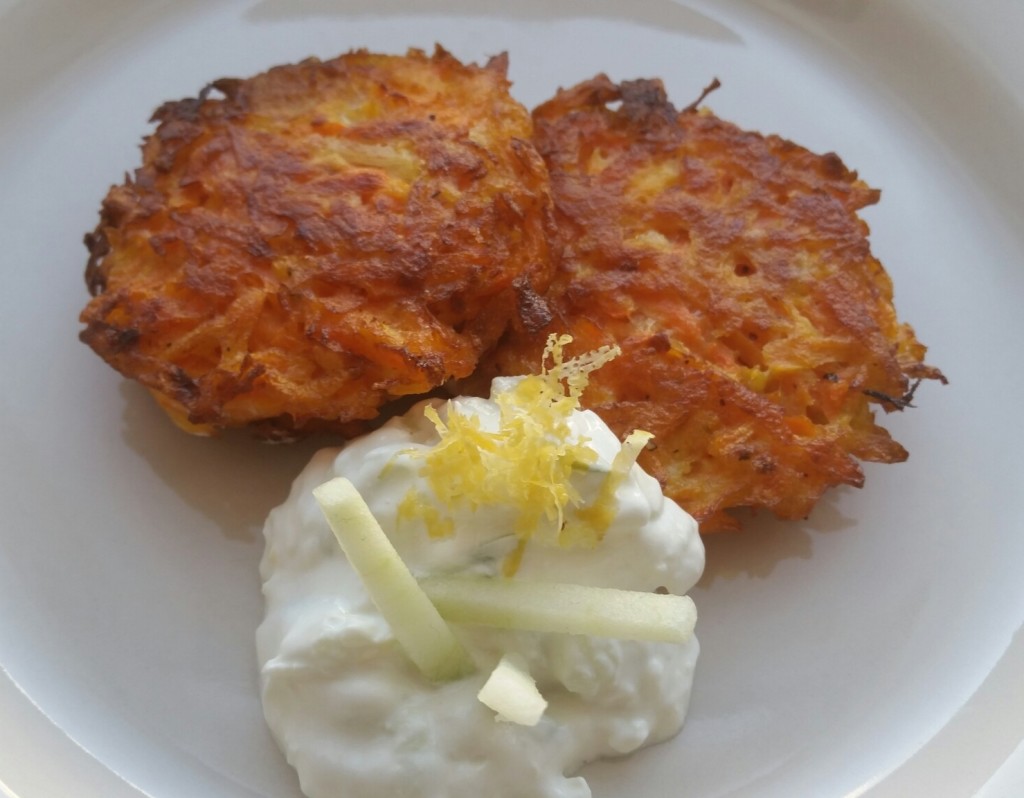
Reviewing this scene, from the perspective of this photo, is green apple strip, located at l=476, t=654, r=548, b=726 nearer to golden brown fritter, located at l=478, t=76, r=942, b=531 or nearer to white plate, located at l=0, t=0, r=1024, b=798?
white plate, located at l=0, t=0, r=1024, b=798

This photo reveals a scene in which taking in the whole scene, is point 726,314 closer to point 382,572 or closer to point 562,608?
point 562,608

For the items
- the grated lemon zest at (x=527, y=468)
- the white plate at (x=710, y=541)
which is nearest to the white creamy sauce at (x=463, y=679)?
the grated lemon zest at (x=527, y=468)

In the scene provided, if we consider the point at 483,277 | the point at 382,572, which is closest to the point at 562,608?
the point at 382,572

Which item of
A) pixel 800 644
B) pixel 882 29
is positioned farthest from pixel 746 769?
pixel 882 29

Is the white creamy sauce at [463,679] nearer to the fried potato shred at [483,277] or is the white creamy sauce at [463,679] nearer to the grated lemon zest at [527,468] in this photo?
the grated lemon zest at [527,468]

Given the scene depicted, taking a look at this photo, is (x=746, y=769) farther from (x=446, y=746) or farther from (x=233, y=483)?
(x=233, y=483)
